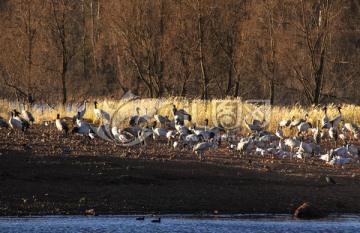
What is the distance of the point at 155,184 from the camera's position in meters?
14.9

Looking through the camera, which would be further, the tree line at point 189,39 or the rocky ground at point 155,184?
the tree line at point 189,39

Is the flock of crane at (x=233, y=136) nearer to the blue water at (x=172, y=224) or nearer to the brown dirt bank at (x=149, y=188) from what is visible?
the brown dirt bank at (x=149, y=188)

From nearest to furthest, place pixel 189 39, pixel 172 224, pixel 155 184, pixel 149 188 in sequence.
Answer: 1. pixel 172 224
2. pixel 149 188
3. pixel 155 184
4. pixel 189 39

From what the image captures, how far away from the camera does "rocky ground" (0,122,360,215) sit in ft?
44.5

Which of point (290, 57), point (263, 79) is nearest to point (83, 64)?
point (263, 79)

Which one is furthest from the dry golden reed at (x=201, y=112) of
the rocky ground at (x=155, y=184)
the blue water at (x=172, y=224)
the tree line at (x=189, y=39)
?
the blue water at (x=172, y=224)

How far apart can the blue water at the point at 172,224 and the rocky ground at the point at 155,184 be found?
0.42m

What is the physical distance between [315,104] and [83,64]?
2133cm

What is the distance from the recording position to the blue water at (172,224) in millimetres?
12133

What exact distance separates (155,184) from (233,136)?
8756 millimetres

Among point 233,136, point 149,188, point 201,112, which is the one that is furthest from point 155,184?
point 201,112

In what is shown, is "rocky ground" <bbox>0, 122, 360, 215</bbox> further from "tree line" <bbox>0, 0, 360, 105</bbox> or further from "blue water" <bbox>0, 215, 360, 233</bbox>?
"tree line" <bbox>0, 0, 360, 105</bbox>

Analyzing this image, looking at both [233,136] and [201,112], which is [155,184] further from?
[201,112]

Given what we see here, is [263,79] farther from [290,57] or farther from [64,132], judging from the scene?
[64,132]
